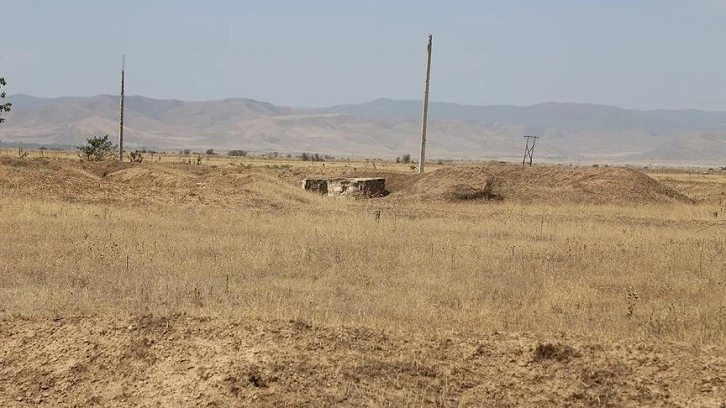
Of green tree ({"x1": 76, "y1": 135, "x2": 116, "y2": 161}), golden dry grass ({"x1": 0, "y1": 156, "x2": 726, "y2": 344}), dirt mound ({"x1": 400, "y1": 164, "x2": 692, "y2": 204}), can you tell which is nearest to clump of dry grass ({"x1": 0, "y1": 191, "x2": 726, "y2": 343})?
golden dry grass ({"x1": 0, "y1": 156, "x2": 726, "y2": 344})

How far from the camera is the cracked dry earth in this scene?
23.8ft

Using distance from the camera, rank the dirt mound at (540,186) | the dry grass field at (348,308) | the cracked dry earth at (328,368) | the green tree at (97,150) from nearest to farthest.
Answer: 1. the cracked dry earth at (328,368)
2. the dry grass field at (348,308)
3. the dirt mound at (540,186)
4. the green tree at (97,150)

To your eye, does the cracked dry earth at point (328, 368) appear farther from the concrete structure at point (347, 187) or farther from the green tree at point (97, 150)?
the green tree at point (97, 150)

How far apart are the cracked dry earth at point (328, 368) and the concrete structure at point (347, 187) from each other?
940 inches

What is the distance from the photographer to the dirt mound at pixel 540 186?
31.3 metres

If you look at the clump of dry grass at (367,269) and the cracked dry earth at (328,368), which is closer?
the cracked dry earth at (328,368)

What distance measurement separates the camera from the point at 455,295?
11.7 m

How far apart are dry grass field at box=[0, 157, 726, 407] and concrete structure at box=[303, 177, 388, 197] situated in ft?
30.2

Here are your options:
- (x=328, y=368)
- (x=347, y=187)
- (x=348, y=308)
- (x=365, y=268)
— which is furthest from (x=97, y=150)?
(x=328, y=368)

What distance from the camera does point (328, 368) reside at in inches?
298

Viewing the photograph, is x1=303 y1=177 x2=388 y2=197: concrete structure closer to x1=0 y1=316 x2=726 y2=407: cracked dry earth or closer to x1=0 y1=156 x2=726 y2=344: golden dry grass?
x1=0 y1=156 x2=726 y2=344: golden dry grass

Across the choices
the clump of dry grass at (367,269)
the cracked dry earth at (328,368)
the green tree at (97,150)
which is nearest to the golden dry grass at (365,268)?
the clump of dry grass at (367,269)

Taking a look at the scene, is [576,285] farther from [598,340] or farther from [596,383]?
[596,383]

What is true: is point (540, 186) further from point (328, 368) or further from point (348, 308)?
point (328, 368)
